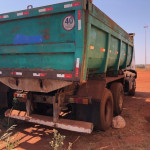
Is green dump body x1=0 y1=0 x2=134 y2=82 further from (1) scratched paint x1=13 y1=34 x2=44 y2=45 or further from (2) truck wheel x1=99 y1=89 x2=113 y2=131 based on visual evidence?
(2) truck wheel x1=99 y1=89 x2=113 y2=131

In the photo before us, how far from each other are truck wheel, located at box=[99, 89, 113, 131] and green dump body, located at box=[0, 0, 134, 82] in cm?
72

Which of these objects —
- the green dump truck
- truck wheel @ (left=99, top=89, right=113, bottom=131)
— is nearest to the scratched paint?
the green dump truck

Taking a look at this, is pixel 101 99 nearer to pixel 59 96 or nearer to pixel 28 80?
pixel 59 96

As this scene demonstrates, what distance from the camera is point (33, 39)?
336 centimetres

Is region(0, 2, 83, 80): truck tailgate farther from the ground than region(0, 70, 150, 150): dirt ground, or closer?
farther from the ground

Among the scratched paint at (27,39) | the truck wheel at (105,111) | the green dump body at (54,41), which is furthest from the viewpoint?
the truck wheel at (105,111)

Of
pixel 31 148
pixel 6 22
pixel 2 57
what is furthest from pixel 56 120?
pixel 6 22

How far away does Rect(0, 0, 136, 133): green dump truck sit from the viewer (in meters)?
2.96

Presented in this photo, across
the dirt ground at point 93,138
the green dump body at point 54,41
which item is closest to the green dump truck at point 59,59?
the green dump body at point 54,41

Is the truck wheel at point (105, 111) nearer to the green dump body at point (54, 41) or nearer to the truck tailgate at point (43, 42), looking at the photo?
the green dump body at point (54, 41)

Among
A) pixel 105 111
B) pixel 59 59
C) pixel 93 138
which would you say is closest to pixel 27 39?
pixel 59 59

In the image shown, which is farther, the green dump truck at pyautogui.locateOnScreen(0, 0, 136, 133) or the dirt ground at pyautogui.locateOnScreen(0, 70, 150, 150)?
the dirt ground at pyautogui.locateOnScreen(0, 70, 150, 150)

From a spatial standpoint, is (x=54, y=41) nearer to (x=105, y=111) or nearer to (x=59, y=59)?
(x=59, y=59)

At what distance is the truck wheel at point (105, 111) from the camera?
11.5 ft
